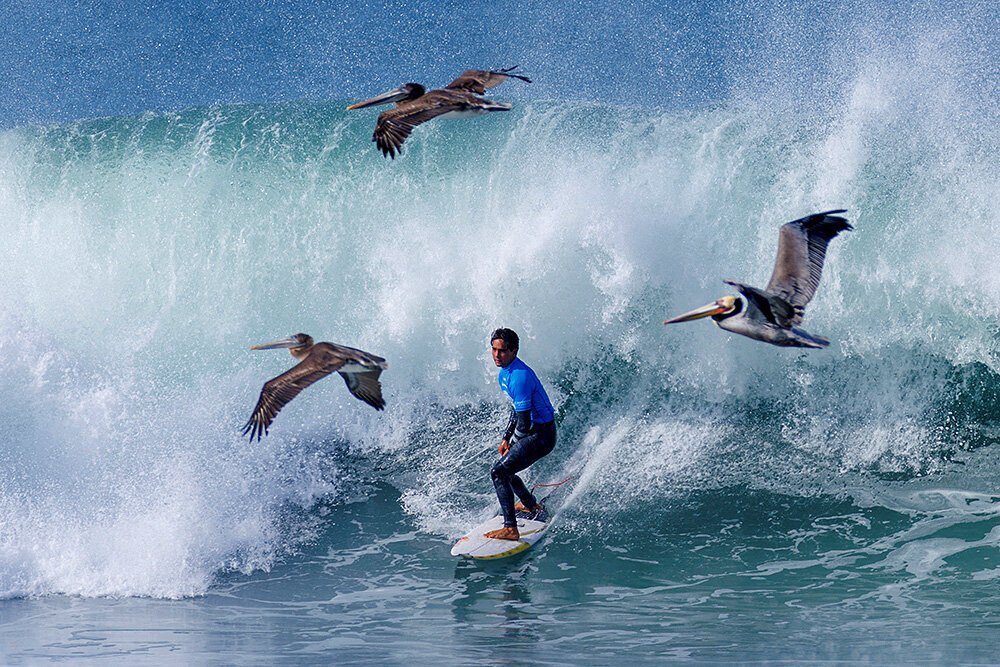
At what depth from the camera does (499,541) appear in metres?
8.32

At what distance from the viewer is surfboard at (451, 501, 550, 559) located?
8.20 m

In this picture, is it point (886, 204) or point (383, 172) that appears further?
point (383, 172)

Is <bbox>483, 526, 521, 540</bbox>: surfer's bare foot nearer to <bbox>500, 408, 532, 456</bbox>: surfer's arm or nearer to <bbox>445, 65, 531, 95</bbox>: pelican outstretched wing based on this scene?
<bbox>500, 408, 532, 456</bbox>: surfer's arm

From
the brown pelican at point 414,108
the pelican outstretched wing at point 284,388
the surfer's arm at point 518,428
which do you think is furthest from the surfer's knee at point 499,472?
the brown pelican at point 414,108

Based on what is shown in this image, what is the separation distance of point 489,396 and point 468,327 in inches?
36.2

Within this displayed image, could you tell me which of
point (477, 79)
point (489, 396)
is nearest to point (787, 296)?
point (477, 79)

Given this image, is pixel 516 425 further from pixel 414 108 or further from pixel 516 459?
pixel 414 108

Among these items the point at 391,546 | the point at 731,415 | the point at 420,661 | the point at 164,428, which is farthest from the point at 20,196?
the point at 420,661

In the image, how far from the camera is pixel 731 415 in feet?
34.3

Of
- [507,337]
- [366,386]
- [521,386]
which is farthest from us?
[521,386]

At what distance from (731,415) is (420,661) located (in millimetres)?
5470

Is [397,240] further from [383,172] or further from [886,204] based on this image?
[886,204]

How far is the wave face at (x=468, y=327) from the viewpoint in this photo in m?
9.41

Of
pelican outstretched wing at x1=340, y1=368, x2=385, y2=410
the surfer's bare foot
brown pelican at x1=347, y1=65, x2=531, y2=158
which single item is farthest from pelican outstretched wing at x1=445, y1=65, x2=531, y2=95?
the surfer's bare foot
